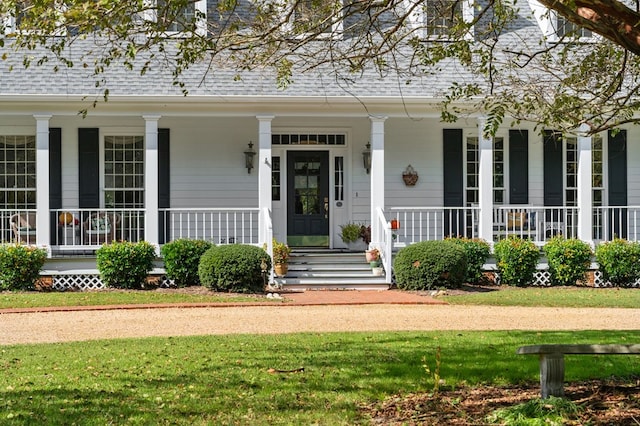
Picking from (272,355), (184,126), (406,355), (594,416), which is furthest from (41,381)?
(184,126)

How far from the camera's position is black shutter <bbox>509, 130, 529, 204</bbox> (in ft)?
62.7

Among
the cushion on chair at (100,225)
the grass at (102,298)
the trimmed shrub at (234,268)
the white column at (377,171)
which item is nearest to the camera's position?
the grass at (102,298)

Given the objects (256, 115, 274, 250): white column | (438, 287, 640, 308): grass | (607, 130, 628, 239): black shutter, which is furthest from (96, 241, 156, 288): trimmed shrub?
(607, 130, 628, 239): black shutter

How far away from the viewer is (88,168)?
717 inches

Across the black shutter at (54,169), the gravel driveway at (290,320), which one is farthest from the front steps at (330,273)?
the black shutter at (54,169)

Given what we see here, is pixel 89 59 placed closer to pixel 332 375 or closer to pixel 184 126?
pixel 184 126

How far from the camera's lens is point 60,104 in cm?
1697

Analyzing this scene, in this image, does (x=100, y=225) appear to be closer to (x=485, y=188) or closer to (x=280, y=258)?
(x=280, y=258)

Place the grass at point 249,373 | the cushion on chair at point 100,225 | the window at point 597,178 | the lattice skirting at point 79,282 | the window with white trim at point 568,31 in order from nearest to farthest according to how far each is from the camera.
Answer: the grass at point 249,373
the window with white trim at point 568,31
the lattice skirting at point 79,282
the cushion on chair at point 100,225
the window at point 597,178

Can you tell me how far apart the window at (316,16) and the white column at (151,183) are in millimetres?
7957

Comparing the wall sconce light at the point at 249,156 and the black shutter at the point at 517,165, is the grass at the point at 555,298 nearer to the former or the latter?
the black shutter at the point at 517,165

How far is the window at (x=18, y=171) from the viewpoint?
1822cm

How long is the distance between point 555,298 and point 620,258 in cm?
270

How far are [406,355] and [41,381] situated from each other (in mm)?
3570
